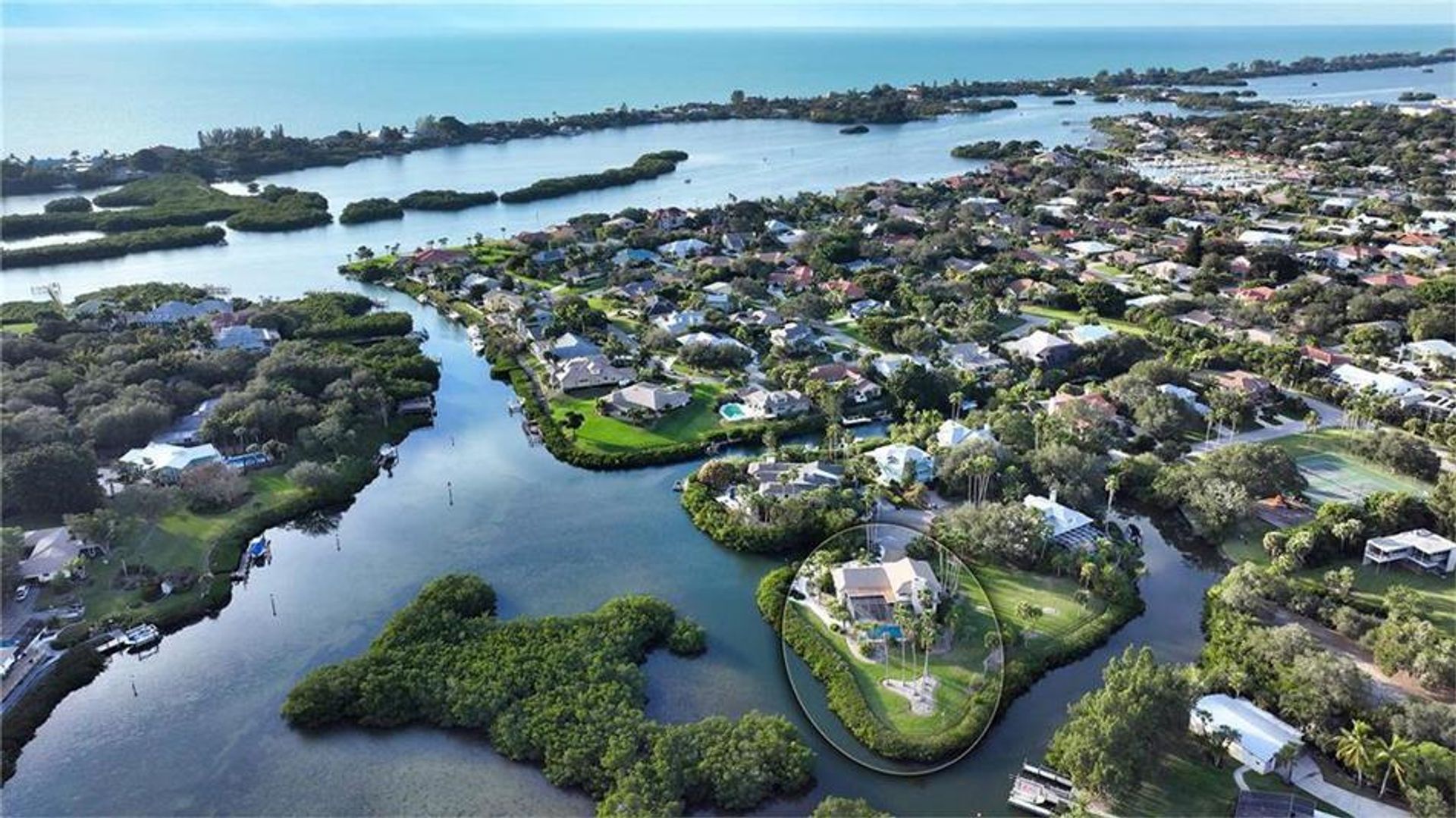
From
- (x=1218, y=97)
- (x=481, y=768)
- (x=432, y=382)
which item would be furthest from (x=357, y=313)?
(x=1218, y=97)

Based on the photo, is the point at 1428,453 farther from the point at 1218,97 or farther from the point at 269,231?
the point at 1218,97

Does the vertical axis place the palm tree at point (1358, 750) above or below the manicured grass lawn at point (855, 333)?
below

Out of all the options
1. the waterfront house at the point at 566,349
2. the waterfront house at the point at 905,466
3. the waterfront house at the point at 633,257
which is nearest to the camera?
the waterfront house at the point at 905,466

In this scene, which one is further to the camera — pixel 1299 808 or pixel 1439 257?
pixel 1439 257

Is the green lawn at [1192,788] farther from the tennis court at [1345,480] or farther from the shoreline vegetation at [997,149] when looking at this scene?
the shoreline vegetation at [997,149]

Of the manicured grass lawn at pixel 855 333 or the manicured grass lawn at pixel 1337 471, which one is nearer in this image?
the manicured grass lawn at pixel 1337 471

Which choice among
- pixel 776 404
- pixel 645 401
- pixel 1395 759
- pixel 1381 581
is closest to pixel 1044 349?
pixel 776 404

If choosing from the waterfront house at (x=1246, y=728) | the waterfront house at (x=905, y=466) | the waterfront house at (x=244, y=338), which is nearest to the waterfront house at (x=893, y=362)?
the waterfront house at (x=905, y=466)
